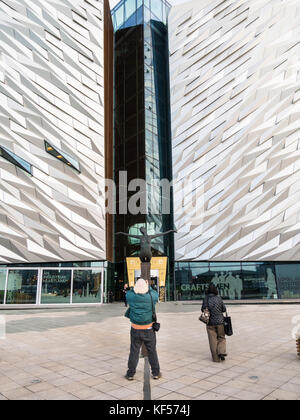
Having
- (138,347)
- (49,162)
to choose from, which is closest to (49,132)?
(49,162)

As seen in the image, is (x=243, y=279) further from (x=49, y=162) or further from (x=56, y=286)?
(x=49, y=162)

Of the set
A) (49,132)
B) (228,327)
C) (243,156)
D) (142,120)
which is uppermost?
(142,120)

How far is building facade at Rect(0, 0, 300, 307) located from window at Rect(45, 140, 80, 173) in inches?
3.2

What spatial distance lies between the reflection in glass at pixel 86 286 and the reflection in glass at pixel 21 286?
3.24 metres

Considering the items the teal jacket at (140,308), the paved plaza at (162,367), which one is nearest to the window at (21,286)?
the paved plaza at (162,367)

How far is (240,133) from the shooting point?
2702cm

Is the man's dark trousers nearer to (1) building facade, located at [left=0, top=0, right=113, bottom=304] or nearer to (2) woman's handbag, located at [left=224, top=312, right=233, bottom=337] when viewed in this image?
(2) woman's handbag, located at [left=224, top=312, right=233, bottom=337]

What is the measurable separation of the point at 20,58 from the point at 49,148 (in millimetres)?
7751

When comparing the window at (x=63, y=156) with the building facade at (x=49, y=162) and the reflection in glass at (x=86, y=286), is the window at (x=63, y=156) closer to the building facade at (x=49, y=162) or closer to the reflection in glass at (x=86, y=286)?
the building facade at (x=49, y=162)

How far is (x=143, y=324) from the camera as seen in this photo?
5.70 m

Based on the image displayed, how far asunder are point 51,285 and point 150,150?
1545 centimetres

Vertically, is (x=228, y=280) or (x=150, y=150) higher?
(x=150, y=150)

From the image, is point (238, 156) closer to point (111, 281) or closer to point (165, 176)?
point (165, 176)
